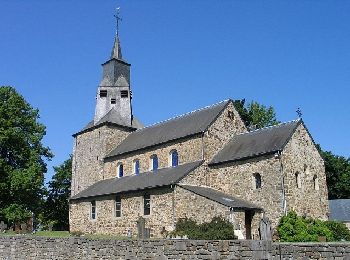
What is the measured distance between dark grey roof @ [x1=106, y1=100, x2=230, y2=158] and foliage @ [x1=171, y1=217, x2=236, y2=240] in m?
8.35

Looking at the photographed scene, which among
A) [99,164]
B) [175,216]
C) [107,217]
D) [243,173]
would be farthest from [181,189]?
[99,164]

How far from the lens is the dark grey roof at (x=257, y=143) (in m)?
26.7

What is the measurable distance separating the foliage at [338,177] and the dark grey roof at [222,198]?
2720cm

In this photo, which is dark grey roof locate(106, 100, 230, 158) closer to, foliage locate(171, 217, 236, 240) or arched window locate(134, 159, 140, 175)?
arched window locate(134, 159, 140, 175)

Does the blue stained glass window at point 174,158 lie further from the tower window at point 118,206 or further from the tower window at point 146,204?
the tower window at point 118,206

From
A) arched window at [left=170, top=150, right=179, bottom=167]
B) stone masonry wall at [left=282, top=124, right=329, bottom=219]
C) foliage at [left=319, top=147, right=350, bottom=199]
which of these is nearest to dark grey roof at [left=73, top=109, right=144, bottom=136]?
arched window at [left=170, top=150, right=179, bottom=167]

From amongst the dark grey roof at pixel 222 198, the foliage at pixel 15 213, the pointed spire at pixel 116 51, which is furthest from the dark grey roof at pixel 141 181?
the pointed spire at pixel 116 51

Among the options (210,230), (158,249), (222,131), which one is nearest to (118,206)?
(222,131)

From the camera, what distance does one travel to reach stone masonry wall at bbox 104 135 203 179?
3009 centimetres

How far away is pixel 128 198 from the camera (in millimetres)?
29703

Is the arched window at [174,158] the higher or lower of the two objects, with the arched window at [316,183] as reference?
higher

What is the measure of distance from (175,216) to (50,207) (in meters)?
32.6

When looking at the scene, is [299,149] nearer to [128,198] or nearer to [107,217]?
[128,198]

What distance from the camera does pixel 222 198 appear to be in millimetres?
25625
